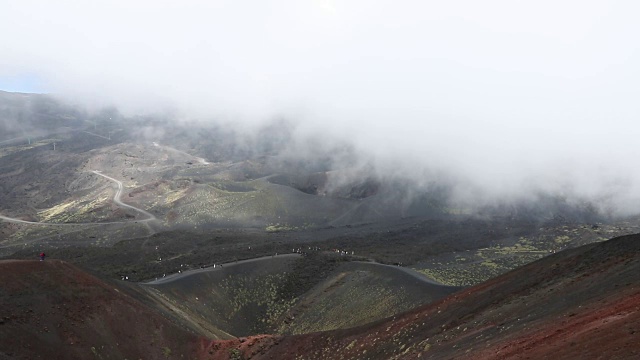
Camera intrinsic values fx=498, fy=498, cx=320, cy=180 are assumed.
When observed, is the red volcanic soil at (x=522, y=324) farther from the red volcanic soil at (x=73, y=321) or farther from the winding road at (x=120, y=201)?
Result: the winding road at (x=120, y=201)

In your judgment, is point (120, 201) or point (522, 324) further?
point (120, 201)

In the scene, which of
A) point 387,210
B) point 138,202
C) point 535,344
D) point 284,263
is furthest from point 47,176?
point 535,344

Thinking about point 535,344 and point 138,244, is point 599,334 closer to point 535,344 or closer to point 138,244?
point 535,344

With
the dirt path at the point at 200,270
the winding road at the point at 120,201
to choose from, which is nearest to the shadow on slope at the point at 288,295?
the dirt path at the point at 200,270

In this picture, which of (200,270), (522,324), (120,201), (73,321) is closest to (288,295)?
(200,270)

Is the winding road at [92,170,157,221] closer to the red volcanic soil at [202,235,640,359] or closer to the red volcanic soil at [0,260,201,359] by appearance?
the red volcanic soil at [0,260,201,359]

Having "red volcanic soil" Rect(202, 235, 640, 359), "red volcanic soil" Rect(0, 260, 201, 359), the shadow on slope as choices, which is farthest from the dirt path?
"red volcanic soil" Rect(202, 235, 640, 359)

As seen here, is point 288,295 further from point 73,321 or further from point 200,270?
point 73,321
